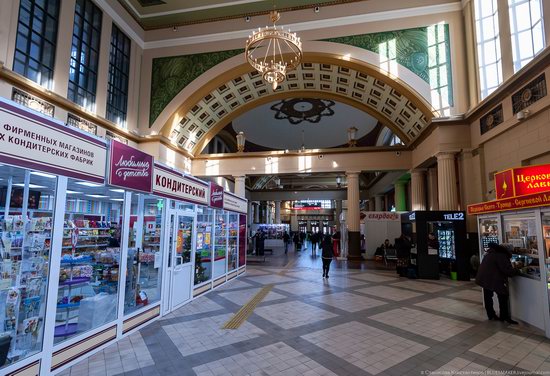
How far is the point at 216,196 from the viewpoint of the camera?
27.1ft

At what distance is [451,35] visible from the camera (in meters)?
12.3

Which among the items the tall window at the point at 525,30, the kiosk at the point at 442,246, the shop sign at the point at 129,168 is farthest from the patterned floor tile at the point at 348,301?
the tall window at the point at 525,30

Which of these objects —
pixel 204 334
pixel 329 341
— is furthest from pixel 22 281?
pixel 329 341

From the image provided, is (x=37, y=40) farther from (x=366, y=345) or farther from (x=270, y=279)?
(x=366, y=345)

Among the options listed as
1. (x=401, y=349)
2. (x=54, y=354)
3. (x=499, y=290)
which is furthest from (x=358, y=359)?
(x=54, y=354)

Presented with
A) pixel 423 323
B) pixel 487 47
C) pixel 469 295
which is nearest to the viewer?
pixel 423 323

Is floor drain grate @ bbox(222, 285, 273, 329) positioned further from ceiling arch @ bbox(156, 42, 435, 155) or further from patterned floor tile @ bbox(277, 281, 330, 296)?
ceiling arch @ bbox(156, 42, 435, 155)

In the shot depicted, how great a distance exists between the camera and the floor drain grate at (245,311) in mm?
5207

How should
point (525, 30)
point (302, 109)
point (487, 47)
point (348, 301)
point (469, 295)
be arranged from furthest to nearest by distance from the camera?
point (302, 109), point (487, 47), point (525, 30), point (469, 295), point (348, 301)

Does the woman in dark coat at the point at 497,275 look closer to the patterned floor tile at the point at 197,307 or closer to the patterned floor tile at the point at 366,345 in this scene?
the patterned floor tile at the point at 366,345

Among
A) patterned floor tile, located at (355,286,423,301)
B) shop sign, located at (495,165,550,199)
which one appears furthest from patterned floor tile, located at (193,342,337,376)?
shop sign, located at (495,165,550,199)

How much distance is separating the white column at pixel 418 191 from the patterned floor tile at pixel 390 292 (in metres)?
7.64

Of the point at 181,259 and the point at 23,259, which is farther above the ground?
the point at 23,259

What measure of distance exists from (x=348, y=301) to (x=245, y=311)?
2375 millimetres
